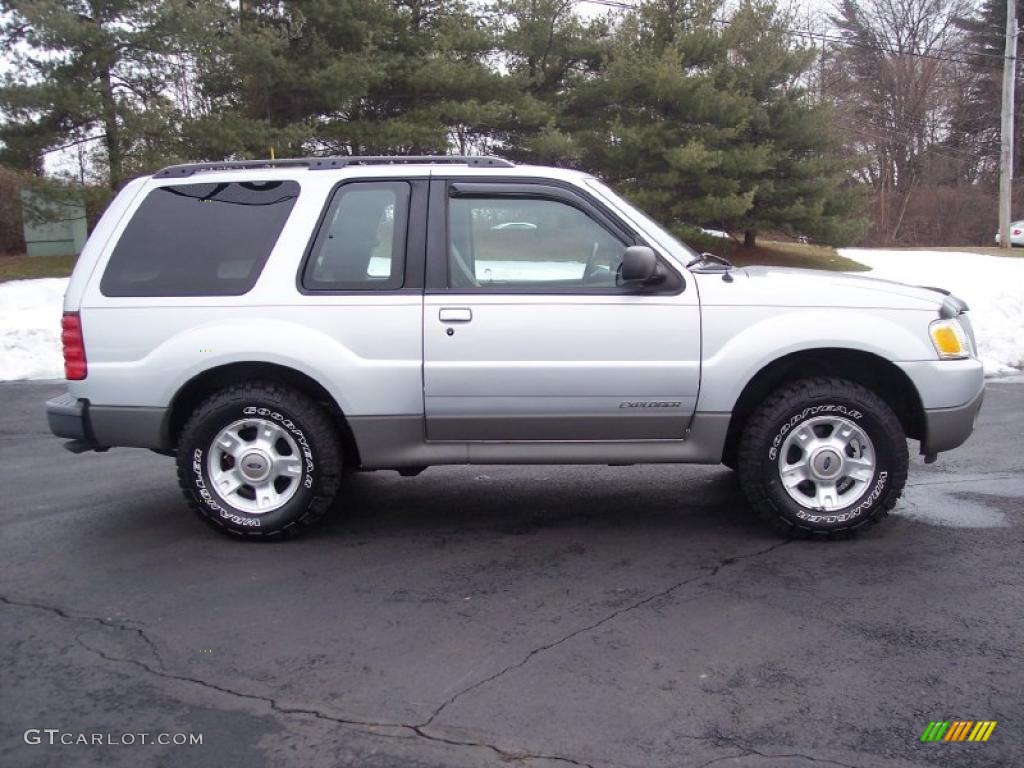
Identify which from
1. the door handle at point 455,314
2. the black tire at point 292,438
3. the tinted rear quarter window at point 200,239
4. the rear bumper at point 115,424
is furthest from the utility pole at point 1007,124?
the rear bumper at point 115,424

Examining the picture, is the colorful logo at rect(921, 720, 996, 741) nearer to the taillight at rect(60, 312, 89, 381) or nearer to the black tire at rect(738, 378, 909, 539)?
the black tire at rect(738, 378, 909, 539)

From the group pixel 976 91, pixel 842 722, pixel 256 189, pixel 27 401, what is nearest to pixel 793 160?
pixel 27 401

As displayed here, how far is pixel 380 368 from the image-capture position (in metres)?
4.73

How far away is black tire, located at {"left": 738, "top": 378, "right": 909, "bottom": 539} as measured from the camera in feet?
15.5

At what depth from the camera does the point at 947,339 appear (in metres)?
4.75

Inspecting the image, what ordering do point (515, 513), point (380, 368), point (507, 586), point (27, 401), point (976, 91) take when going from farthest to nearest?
point (976, 91)
point (27, 401)
point (515, 513)
point (380, 368)
point (507, 586)

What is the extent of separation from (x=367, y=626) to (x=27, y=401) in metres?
7.65

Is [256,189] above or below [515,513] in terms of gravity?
above

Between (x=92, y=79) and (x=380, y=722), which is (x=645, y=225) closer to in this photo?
(x=380, y=722)

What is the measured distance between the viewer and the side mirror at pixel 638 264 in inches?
178

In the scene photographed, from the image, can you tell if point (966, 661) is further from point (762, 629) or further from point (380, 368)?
point (380, 368)

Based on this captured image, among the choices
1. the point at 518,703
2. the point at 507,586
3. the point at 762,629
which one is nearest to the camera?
the point at 518,703

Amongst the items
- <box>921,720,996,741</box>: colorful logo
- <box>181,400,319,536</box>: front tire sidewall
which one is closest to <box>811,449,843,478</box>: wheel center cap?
<box>921,720,996,741</box>: colorful logo

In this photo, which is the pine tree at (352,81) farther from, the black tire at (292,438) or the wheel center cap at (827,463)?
the wheel center cap at (827,463)
